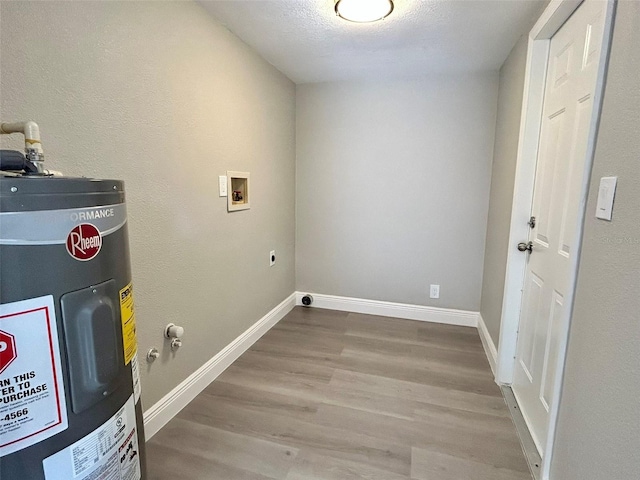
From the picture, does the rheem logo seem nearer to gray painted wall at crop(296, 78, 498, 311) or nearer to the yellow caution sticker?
the yellow caution sticker

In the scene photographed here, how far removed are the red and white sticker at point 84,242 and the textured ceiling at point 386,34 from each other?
1.56m

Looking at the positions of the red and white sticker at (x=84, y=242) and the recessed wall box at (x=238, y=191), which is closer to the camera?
the red and white sticker at (x=84, y=242)

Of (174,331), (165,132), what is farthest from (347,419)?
(165,132)

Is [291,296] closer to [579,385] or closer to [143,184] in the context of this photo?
[143,184]

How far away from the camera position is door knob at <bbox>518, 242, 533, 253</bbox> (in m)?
1.88

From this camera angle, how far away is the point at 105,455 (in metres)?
0.82

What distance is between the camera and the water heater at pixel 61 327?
650 millimetres

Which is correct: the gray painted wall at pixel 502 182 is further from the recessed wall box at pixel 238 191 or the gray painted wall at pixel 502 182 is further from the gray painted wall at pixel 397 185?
the recessed wall box at pixel 238 191

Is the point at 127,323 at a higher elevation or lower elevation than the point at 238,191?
lower

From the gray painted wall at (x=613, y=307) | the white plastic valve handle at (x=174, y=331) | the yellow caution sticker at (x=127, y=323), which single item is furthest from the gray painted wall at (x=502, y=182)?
the yellow caution sticker at (x=127, y=323)

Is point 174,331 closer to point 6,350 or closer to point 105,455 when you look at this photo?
point 105,455

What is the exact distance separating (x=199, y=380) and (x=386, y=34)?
7.90 feet

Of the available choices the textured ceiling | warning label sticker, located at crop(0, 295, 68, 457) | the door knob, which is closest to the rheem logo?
warning label sticker, located at crop(0, 295, 68, 457)

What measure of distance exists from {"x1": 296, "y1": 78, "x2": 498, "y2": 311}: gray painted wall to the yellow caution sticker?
7.74 feet
